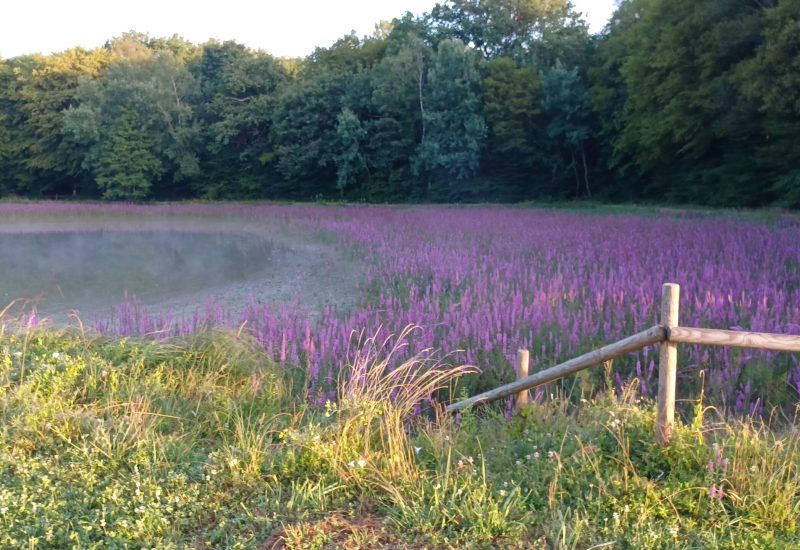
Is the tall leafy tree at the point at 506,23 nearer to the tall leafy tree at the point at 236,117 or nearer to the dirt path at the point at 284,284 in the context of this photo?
the tall leafy tree at the point at 236,117

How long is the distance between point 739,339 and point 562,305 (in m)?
4.65

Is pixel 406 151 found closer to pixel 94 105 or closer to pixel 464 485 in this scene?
pixel 94 105

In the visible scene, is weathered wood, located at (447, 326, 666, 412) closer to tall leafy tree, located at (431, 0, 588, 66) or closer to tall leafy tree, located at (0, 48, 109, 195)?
tall leafy tree, located at (431, 0, 588, 66)

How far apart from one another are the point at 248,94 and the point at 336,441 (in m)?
47.6

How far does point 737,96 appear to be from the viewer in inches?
992

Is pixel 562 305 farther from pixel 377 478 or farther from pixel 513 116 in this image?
pixel 513 116

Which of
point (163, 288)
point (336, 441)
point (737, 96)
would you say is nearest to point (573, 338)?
point (336, 441)

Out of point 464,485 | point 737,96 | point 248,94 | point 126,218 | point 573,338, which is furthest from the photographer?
point 248,94

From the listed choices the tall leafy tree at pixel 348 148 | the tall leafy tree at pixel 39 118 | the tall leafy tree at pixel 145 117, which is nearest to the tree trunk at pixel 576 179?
the tall leafy tree at pixel 348 148

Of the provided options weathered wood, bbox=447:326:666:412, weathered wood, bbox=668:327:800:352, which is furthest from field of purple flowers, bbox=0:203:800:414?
weathered wood, bbox=668:327:800:352

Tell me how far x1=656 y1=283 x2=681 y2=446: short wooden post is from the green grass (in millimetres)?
100

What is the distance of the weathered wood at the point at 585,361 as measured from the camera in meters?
3.70

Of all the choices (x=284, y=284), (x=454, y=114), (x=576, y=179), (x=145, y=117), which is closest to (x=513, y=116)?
(x=454, y=114)

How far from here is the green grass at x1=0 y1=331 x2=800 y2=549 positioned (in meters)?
3.28
